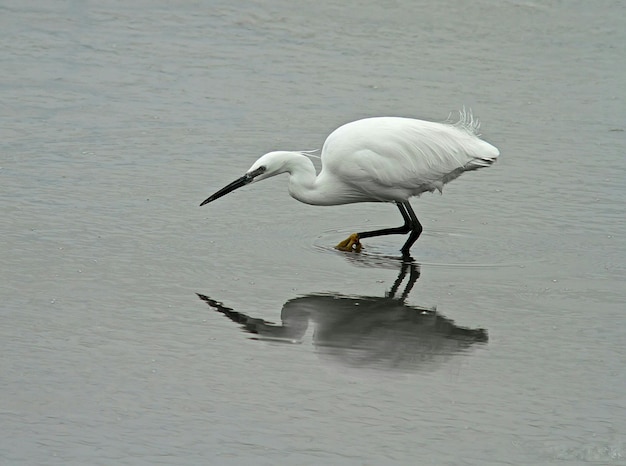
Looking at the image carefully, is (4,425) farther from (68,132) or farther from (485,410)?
(68,132)

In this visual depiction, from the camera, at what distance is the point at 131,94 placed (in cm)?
1173

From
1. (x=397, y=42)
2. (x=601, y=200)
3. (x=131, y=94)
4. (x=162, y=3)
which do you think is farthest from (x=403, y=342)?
(x=162, y=3)

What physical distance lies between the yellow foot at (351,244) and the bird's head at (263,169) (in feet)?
2.12

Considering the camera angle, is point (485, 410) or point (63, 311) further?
point (63, 311)

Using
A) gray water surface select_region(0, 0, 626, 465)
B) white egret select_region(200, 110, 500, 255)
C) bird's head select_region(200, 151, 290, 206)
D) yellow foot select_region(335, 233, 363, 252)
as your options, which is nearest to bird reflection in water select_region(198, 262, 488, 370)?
gray water surface select_region(0, 0, 626, 465)

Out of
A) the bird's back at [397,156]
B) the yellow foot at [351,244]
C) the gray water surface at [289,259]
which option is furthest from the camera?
the bird's back at [397,156]

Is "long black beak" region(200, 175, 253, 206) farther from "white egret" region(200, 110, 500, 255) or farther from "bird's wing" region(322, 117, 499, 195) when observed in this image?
"bird's wing" region(322, 117, 499, 195)

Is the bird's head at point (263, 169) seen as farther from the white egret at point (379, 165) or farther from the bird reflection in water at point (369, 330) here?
the bird reflection in water at point (369, 330)

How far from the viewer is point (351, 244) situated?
806 centimetres

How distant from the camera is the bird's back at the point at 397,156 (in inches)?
321

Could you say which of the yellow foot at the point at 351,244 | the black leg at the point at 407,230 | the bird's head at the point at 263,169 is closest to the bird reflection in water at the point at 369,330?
the yellow foot at the point at 351,244

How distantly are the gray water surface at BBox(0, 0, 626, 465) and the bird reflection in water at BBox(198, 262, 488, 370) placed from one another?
0.02 metres

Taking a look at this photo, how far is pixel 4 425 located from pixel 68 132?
18.2ft

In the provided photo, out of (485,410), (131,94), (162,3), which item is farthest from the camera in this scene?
(162,3)
